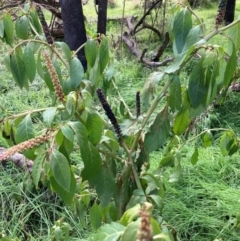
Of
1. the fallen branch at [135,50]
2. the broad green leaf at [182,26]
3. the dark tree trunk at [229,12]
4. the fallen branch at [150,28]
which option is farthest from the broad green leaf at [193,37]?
the dark tree trunk at [229,12]

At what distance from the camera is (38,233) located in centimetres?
211

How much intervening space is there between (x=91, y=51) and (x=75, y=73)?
14 centimetres

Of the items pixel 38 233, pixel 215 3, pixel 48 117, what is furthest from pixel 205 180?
pixel 215 3

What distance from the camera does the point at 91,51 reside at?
108 centimetres

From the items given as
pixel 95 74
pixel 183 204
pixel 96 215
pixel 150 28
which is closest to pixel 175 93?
pixel 95 74

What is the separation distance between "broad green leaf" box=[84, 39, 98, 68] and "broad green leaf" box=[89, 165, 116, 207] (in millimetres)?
312

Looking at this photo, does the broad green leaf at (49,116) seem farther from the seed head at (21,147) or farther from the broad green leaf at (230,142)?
the broad green leaf at (230,142)

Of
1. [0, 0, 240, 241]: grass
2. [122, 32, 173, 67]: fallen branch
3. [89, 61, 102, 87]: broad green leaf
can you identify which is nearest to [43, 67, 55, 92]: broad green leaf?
[89, 61, 102, 87]: broad green leaf

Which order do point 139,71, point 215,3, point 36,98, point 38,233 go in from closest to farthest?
point 38,233, point 36,98, point 139,71, point 215,3

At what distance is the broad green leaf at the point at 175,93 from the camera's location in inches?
33.9

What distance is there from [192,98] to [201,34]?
0.47 feet

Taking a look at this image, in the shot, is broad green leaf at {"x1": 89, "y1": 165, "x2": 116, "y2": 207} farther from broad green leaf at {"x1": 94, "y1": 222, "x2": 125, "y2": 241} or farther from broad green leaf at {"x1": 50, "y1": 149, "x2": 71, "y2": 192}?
broad green leaf at {"x1": 94, "y1": 222, "x2": 125, "y2": 241}

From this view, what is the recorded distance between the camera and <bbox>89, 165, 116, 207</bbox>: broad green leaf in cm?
92

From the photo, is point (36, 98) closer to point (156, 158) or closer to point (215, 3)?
point (156, 158)
